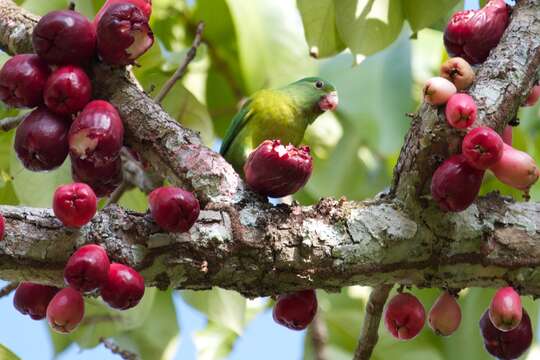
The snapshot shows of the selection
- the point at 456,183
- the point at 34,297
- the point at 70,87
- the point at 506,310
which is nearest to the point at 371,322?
the point at 506,310

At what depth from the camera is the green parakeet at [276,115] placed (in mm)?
3637

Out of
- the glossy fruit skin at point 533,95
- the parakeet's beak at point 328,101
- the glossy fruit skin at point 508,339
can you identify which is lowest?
the parakeet's beak at point 328,101

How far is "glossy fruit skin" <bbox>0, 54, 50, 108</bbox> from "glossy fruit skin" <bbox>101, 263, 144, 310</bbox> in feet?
1.62

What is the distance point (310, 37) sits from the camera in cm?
302

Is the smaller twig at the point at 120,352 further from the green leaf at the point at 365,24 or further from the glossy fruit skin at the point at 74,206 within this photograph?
the green leaf at the point at 365,24

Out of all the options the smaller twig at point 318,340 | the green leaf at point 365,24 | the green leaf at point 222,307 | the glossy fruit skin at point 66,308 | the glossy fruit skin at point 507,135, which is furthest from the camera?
the smaller twig at point 318,340

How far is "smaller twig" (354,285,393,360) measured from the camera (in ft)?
7.81

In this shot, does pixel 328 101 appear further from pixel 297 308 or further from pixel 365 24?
pixel 297 308

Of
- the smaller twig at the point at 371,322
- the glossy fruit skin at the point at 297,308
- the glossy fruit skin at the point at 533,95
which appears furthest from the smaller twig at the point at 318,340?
the glossy fruit skin at the point at 533,95

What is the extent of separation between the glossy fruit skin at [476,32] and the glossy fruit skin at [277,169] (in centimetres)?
53

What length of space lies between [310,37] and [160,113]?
0.92 m

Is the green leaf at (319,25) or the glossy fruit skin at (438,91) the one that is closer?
the glossy fruit skin at (438,91)

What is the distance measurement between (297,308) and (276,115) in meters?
1.68

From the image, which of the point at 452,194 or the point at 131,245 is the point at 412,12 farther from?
→ the point at 131,245
